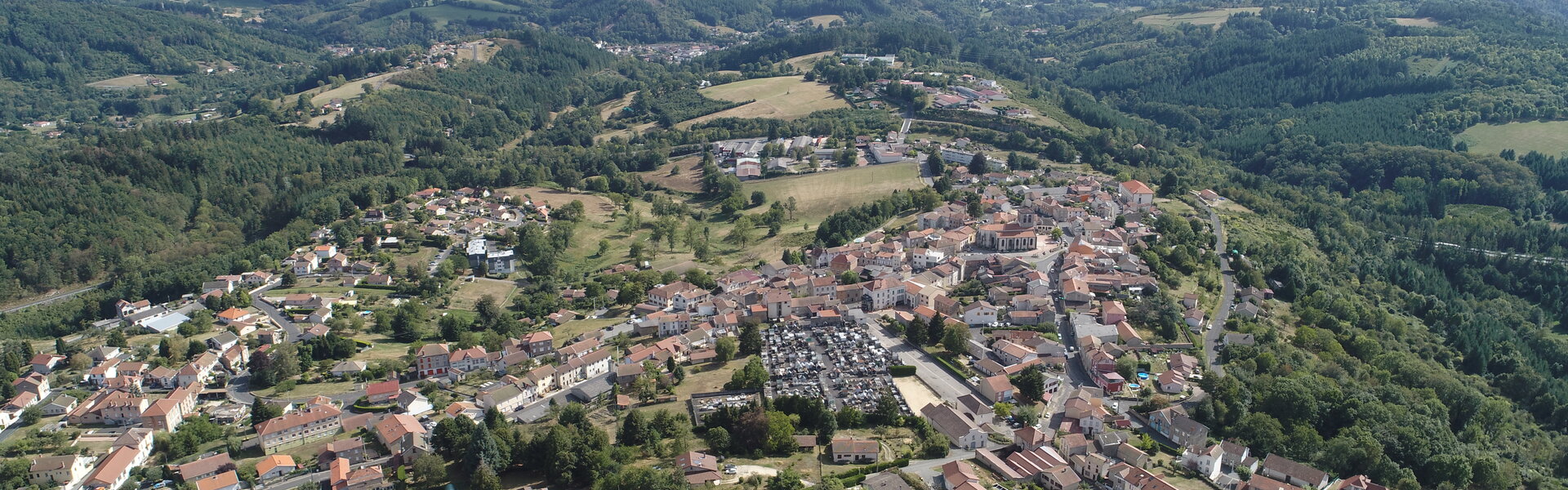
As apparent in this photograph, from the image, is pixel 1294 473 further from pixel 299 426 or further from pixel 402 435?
pixel 299 426

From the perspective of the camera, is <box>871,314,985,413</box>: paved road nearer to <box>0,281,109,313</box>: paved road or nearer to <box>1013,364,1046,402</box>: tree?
<box>1013,364,1046,402</box>: tree

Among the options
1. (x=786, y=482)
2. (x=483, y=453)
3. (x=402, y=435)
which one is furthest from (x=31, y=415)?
(x=786, y=482)

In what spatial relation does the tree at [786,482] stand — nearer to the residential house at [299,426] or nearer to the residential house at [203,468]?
the residential house at [299,426]

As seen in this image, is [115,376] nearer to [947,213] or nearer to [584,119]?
[947,213]

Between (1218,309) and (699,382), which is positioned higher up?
(699,382)

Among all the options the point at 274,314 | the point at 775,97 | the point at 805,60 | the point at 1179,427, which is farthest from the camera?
the point at 805,60

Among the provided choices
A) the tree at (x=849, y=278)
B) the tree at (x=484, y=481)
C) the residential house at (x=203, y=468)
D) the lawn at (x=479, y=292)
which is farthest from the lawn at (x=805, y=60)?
the tree at (x=484, y=481)
